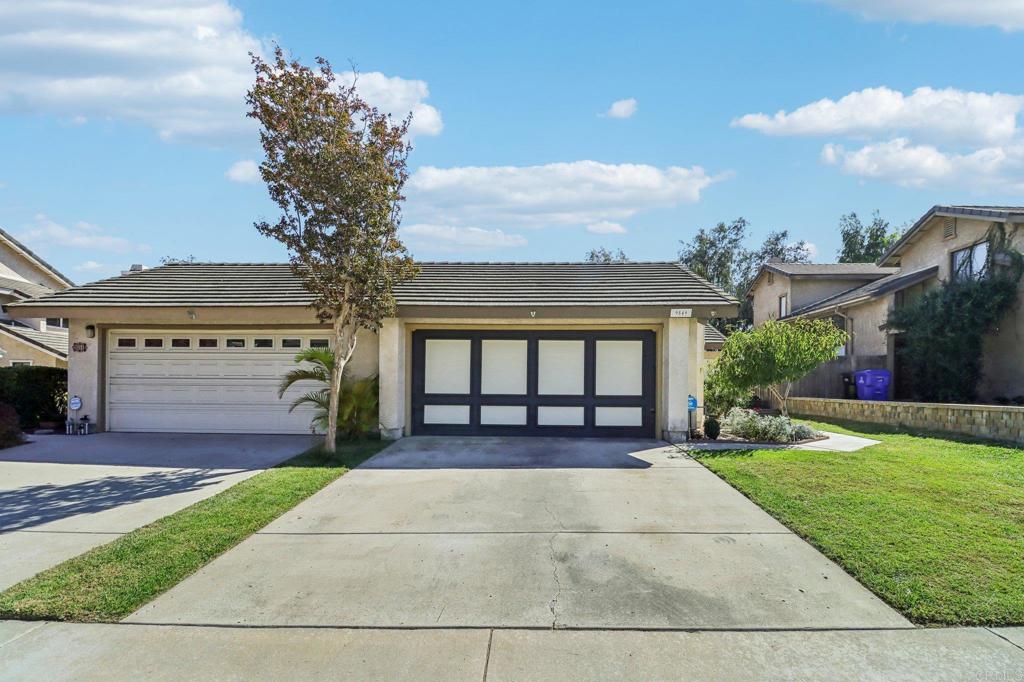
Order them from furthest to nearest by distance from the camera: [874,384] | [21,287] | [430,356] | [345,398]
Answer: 1. [21,287]
2. [874,384]
3. [430,356]
4. [345,398]

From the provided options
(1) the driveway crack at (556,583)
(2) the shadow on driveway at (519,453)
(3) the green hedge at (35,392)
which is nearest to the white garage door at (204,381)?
(3) the green hedge at (35,392)

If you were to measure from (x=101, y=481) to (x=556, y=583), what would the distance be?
7.15m

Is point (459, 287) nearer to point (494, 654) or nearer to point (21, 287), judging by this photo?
point (494, 654)

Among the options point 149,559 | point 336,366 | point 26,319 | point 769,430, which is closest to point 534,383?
point 336,366

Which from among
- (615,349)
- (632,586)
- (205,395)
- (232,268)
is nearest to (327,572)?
(632,586)

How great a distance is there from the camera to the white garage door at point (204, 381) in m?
12.4

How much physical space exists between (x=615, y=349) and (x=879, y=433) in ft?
21.2

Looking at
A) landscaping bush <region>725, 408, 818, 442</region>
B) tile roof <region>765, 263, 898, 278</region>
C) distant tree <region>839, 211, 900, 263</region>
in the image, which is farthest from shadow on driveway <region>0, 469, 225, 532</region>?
distant tree <region>839, 211, 900, 263</region>

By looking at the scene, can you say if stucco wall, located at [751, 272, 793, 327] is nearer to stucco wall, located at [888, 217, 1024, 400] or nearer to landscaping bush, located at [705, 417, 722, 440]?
stucco wall, located at [888, 217, 1024, 400]

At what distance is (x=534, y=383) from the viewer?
1215cm

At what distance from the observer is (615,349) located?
1210 centimetres

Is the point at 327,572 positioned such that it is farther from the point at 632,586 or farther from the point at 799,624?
the point at 799,624

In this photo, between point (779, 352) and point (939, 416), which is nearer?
point (779, 352)

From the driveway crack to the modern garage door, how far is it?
240 inches
